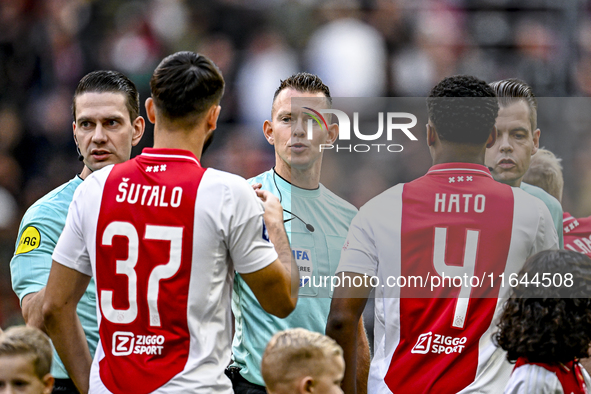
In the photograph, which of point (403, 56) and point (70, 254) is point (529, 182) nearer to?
point (70, 254)

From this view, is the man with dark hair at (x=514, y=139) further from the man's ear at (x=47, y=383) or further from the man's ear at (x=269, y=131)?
the man's ear at (x=47, y=383)

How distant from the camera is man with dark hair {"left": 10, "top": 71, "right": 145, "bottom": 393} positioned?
3.19m

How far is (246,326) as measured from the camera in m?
3.53

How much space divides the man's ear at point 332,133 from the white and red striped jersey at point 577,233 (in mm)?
1332

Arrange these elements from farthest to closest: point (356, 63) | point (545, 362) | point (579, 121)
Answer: point (356, 63)
point (579, 121)
point (545, 362)

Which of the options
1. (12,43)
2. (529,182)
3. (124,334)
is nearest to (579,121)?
(529,182)

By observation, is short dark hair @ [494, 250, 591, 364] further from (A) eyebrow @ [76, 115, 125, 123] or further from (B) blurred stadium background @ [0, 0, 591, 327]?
(B) blurred stadium background @ [0, 0, 591, 327]

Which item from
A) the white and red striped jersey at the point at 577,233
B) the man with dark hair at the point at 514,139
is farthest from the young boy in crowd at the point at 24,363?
the white and red striped jersey at the point at 577,233

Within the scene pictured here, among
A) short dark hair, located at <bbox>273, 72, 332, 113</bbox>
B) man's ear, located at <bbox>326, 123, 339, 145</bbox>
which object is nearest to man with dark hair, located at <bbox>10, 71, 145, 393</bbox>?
short dark hair, located at <bbox>273, 72, 332, 113</bbox>

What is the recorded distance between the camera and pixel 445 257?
291cm

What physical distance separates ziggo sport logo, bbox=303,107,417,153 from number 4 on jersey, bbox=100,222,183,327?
1450 mm

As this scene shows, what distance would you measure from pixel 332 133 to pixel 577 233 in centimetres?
144

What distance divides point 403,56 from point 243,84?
1727 millimetres

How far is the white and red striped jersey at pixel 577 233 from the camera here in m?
3.67
